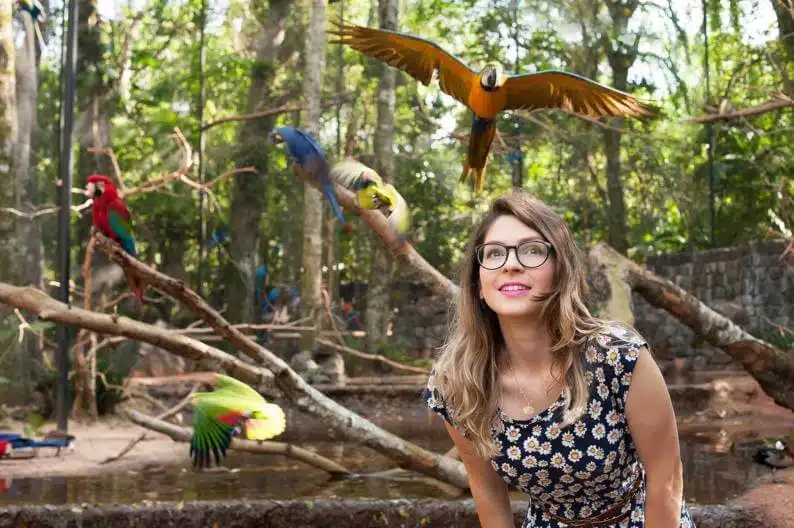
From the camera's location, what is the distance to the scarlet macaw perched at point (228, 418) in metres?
3.12

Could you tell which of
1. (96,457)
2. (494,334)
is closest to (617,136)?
(96,457)

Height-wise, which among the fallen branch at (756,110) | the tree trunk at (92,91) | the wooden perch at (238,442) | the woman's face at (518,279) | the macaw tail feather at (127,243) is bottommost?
the wooden perch at (238,442)

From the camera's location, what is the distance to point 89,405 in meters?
7.55

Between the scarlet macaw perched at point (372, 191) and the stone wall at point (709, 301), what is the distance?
6834mm

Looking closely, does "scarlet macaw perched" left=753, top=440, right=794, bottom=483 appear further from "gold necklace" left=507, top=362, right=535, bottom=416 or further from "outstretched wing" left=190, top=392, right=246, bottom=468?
"gold necklace" left=507, top=362, right=535, bottom=416

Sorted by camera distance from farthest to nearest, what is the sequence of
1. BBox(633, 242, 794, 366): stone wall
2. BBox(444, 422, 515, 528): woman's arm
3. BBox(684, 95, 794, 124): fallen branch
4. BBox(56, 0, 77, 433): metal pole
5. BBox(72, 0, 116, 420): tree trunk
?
1. BBox(72, 0, 116, 420): tree trunk
2. BBox(633, 242, 794, 366): stone wall
3. BBox(56, 0, 77, 433): metal pole
4. BBox(684, 95, 794, 124): fallen branch
5. BBox(444, 422, 515, 528): woman's arm

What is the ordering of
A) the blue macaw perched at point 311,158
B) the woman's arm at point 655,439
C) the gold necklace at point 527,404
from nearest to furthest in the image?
the woman's arm at point 655,439
the gold necklace at point 527,404
the blue macaw perched at point 311,158

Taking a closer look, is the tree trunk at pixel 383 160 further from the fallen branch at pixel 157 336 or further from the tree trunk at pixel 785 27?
the fallen branch at pixel 157 336

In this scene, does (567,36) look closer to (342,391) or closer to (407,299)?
(407,299)

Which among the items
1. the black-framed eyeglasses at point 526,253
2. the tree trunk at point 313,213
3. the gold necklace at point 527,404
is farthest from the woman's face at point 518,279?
the tree trunk at point 313,213

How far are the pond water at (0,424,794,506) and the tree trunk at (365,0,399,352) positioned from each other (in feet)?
16.2

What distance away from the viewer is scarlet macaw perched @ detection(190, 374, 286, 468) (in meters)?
3.12

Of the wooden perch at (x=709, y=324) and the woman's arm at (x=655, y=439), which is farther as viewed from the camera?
Result: the wooden perch at (x=709, y=324)

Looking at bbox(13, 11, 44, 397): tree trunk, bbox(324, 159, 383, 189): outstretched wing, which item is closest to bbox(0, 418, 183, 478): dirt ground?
bbox(13, 11, 44, 397): tree trunk
